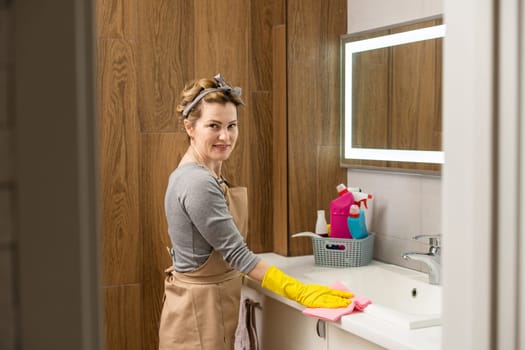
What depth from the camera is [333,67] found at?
2.79m

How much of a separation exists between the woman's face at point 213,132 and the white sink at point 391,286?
0.59 meters

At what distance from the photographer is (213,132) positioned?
88.9 inches

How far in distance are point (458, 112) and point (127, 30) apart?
75.8 inches

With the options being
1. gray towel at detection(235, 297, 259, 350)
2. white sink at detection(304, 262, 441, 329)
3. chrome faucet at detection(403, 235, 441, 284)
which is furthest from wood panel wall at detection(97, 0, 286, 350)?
chrome faucet at detection(403, 235, 441, 284)

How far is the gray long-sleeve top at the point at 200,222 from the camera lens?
2.14m

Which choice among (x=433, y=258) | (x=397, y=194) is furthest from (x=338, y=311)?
(x=397, y=194)

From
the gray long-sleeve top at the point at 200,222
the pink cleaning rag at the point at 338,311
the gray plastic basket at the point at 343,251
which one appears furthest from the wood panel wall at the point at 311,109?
the pink cleaning rag at the point at 338,311

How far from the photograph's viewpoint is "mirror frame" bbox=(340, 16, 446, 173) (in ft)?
7.61

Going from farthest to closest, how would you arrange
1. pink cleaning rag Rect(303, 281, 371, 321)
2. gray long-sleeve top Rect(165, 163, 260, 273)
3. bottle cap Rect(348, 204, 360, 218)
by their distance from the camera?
1. bottle cap Rect(348, 204, 360, 218)
2. gray long-sleeve top Rect(165, 163, 260, 273)
3. pink cleaning rag Rect(303, 281, 371, 321)

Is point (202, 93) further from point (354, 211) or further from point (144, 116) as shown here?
point (354, 211)

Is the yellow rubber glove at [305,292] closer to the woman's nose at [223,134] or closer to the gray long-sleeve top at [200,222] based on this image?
the gray long-sleeve top at [200,222]

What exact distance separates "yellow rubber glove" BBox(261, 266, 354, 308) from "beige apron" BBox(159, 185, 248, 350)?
0.16m

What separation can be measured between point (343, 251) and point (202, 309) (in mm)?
638

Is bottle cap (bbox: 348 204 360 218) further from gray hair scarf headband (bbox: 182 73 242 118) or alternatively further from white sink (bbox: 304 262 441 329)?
gray hair scarf headband (bbox: 182 73 242 118)
